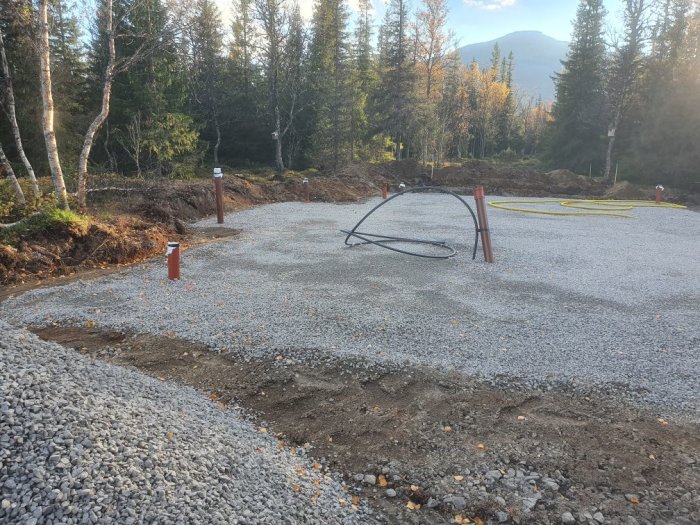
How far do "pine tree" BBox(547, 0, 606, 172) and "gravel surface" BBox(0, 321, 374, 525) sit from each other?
3321 cm

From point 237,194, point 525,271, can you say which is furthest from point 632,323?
point 237,194

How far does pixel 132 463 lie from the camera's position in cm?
253

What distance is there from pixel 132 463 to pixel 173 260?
4.96 meters

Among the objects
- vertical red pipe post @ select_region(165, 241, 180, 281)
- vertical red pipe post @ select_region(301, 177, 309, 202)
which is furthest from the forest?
vertical red pipe post @ select_region(165, 241, 180, 281)

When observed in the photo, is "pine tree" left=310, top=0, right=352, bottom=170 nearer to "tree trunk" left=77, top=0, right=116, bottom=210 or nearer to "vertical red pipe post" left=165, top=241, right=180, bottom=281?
"tree trunk" left=77, top=0, right=116, bottom=210

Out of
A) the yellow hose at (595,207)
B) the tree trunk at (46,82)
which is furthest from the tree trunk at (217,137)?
the tree trunk at (46,82)

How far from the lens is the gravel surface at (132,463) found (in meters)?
2.22

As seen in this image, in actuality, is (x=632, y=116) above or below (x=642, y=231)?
above

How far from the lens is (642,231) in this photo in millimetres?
12133

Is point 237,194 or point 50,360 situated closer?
point 50,360

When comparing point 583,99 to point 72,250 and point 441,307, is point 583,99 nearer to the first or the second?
point 441,307

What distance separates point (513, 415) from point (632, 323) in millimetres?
2934

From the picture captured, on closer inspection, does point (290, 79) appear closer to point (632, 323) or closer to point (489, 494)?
point (632, 323)

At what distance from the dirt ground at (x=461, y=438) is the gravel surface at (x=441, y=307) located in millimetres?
375
